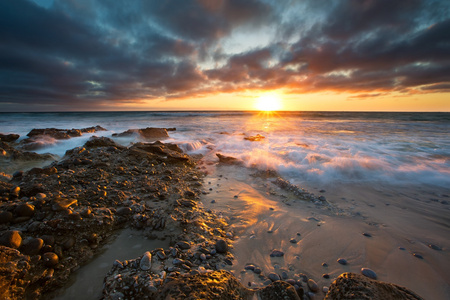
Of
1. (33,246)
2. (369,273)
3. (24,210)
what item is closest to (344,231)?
(369,273)

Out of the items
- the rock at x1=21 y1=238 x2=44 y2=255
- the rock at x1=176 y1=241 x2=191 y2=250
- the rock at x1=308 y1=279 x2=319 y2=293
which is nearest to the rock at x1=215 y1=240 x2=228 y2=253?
the rock at x1=176 y1=241 x2=191 y2=250

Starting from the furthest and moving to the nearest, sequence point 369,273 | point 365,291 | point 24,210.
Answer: point 24,210 → point 369,273 → point 365,291

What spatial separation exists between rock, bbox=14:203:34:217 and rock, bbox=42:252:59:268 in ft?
3.09

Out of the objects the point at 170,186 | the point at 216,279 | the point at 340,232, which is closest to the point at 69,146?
the point at 170,186

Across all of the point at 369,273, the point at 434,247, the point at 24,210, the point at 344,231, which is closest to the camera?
the point at 369,273

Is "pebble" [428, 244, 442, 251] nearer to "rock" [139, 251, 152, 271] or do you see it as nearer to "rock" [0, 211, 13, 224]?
"rock" [139, 251, 152, 271]

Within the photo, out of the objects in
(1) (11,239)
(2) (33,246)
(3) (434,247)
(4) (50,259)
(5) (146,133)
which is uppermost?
(5) (146,133)

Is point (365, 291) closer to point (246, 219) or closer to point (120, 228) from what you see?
point (246, 219)

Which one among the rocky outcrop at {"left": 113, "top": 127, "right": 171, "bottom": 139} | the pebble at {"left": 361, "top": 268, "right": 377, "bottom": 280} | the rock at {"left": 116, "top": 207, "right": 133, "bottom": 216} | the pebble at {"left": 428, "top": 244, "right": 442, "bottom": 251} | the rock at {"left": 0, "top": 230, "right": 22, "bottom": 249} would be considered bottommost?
the pebble at {"left": 428, "top": 244, "right": 442, "bottom": 251}

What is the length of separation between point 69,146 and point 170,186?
768cm

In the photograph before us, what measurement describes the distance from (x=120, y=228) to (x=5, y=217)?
1471mm

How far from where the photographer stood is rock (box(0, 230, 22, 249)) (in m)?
2.21

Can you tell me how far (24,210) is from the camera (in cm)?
277

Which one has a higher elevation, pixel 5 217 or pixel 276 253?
pixel 5 217
